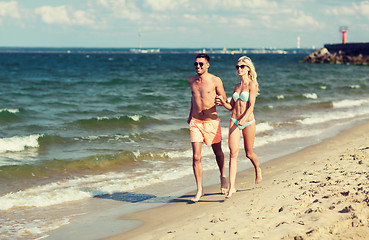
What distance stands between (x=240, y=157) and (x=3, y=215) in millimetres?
5690

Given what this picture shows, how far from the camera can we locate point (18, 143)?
1153cm

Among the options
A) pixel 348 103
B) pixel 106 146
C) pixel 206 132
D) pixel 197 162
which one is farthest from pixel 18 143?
pixel 348 103

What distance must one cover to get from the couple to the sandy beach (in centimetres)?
49

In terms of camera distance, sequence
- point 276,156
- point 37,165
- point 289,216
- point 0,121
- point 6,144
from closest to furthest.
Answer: point 289,216 < point 37,165 < point 276,156 < point 6,144 < point 0,121

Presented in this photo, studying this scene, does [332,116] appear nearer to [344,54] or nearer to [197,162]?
[197,162]

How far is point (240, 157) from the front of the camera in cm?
1048

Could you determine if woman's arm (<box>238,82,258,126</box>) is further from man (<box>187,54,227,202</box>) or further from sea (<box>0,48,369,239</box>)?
sea (<box>0,48,369,239</box>)

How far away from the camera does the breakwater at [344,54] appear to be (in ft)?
222

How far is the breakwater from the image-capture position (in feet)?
222

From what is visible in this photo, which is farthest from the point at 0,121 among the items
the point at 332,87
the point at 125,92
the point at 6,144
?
the point at 332,87

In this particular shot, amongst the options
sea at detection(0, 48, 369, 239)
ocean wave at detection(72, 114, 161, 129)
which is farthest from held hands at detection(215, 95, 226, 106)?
ocean wave at detection(72, 114, 161, 129)

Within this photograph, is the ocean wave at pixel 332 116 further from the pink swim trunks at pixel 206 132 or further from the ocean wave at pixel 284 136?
the pink swim trunks at pixel 206 132

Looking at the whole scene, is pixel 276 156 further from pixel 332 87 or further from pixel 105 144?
pixel 332 87

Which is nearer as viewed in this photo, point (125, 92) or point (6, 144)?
point (6, 144)
